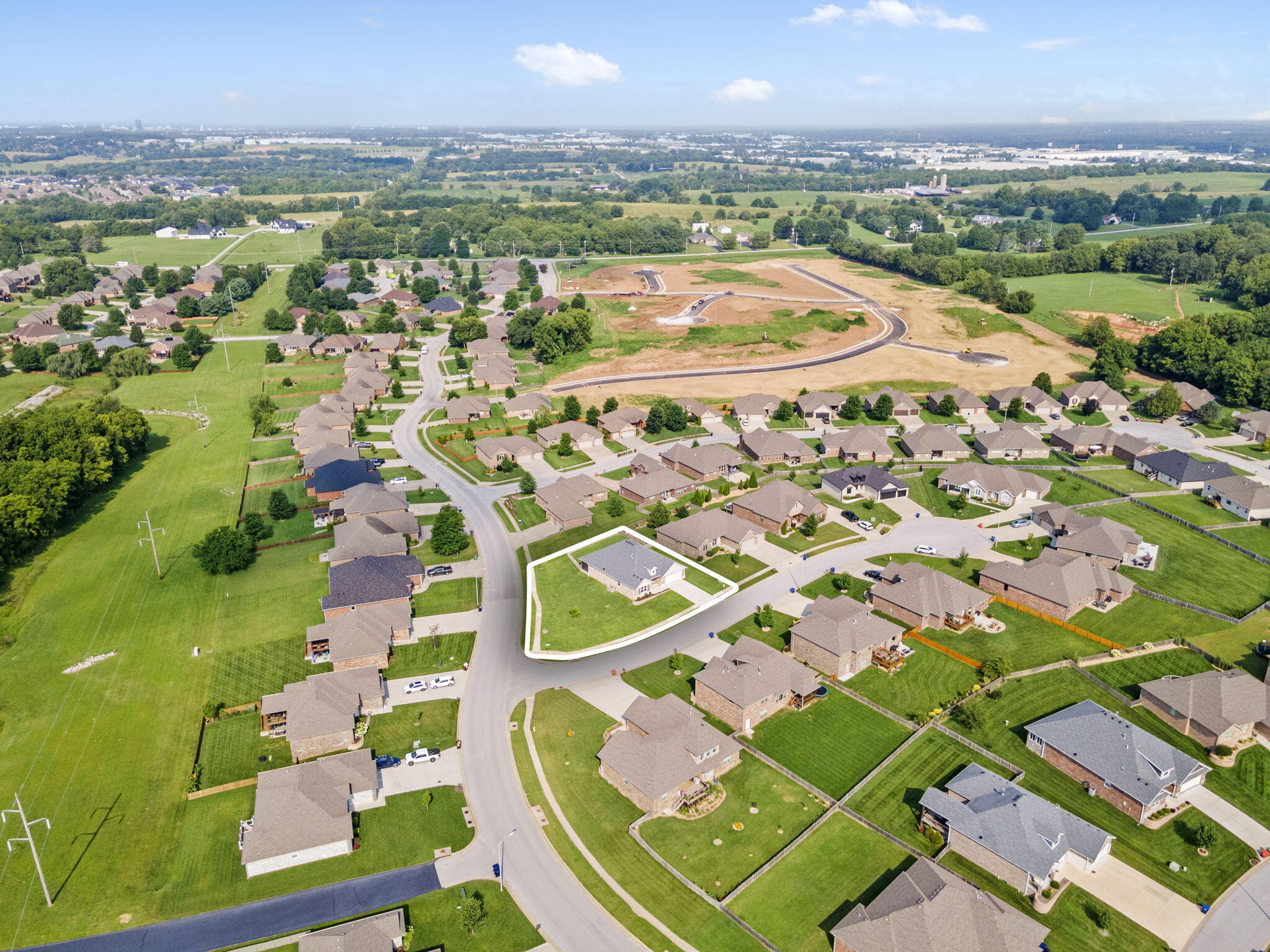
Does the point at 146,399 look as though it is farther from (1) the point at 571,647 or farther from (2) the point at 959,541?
(2) the point at 959,541

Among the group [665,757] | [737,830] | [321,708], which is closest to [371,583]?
[321,708]

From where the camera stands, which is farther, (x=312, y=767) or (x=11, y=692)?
(x=11, y=692)

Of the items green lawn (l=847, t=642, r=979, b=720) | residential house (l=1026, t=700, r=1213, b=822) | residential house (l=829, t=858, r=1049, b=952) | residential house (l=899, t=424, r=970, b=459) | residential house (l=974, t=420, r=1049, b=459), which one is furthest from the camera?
residential house (l=899, t=424, r=970, b=459)

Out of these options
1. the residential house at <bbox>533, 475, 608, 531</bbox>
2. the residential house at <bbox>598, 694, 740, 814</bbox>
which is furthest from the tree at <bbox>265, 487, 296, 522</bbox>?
the residential house at <bbox>598, 694, 740, 814</bbox>

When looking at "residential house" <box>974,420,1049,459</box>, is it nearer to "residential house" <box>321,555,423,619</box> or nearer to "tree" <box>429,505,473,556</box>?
"tree" <box>429,505,473,556</box>

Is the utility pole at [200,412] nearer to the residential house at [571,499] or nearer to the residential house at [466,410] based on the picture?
the residential house at [466,410]

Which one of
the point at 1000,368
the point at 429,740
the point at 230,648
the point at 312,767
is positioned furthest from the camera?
the point at 1000,368

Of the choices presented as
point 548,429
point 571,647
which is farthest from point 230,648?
point 548,429
